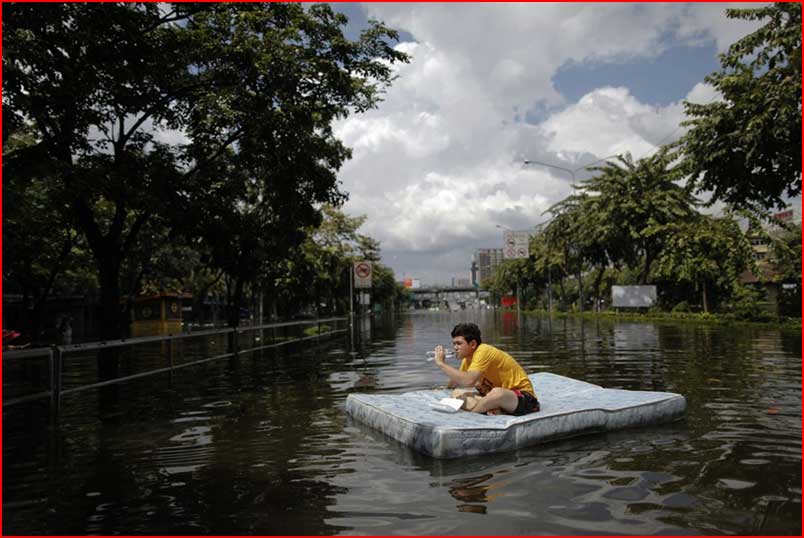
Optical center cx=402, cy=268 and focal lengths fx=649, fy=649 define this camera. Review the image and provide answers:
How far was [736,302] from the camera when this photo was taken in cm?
3603

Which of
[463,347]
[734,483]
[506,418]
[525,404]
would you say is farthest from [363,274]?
[734,483]

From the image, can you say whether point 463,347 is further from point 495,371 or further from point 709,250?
point 709,250

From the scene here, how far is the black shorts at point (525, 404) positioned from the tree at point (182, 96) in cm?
855

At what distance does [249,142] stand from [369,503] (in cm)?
1223

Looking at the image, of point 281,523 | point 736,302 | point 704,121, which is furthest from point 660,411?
point 736,302

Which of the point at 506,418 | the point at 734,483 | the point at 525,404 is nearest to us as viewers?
the point at 734,483

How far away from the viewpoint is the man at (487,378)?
730 cm

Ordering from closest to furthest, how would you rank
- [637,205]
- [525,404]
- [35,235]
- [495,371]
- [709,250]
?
[525,404] < [495,371] < [35,235] < [709,250] < [637,205]

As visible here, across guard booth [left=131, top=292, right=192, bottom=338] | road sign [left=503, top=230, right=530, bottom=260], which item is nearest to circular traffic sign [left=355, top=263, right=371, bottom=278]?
guard booth [left=131, top=292, right=192, bottom=338]

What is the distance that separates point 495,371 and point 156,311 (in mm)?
48620

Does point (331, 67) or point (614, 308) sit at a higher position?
point (331, 67)

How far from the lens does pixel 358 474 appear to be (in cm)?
602

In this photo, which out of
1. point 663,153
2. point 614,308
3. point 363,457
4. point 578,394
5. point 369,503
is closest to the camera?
point 369,503

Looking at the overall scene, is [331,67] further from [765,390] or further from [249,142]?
[765,390]
